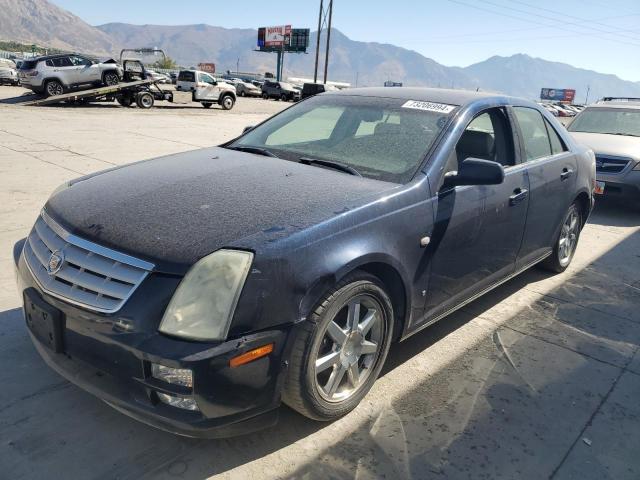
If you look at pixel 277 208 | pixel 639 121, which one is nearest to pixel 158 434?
pixel 277 208

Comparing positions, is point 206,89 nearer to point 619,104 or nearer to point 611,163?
point 619,104

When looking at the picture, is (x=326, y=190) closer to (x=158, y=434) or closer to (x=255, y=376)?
(x=255, y=376)

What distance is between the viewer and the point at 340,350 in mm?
2523

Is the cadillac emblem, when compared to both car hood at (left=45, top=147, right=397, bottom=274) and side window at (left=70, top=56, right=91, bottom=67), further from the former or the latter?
side window at (left=70, top=56, right=91, bottom=67)

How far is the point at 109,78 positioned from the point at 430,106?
22029 mm

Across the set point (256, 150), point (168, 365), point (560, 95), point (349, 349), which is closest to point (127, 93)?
point (256, 150)

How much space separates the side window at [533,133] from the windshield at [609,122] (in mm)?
5470

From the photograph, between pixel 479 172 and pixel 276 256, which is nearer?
pixel 276 256

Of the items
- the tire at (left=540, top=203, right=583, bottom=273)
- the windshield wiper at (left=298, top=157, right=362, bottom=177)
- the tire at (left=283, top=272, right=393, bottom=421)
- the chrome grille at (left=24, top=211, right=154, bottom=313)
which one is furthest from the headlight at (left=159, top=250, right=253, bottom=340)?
the tire at (left=540, top=203, right=583, bottom=273)

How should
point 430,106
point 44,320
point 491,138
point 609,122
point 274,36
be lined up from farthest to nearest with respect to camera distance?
point 274,36, point 609,122, point 491,138, point 430,106, point 44,320

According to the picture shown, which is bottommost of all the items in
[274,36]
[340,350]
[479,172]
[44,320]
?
[340,350]

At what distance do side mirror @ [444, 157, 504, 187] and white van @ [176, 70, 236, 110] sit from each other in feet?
81.2

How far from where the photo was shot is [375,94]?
3.79 metres

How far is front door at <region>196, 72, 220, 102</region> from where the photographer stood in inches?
1016
